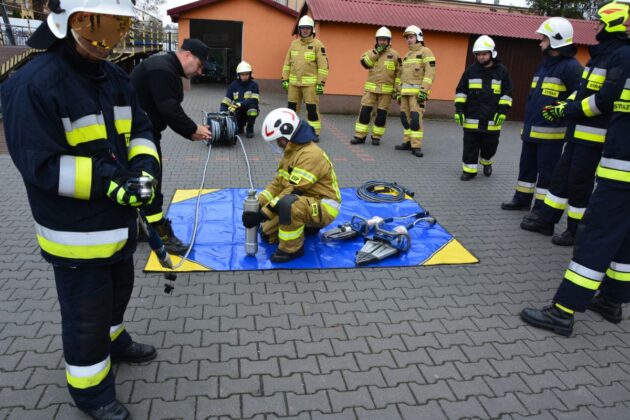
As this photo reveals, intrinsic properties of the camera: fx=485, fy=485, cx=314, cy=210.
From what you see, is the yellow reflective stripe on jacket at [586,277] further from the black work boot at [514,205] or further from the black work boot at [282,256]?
the black work boot at [514,205]

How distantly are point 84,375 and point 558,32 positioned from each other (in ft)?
20.8

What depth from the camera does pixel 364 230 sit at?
18.3ft

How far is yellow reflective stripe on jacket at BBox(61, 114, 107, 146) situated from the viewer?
92.3 inches

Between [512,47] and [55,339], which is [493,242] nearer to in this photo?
[55,339]

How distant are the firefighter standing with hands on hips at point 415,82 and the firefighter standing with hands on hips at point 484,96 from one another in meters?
1.63

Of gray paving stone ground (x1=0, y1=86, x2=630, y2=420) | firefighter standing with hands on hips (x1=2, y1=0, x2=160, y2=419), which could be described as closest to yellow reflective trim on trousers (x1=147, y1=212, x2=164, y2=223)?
gray paving stone ground (x1=0, y1=86, x2=630, y2=420)

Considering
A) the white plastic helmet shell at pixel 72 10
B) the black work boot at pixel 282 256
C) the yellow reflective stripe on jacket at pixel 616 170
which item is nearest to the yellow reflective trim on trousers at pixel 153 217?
the black work boot at pixel 282 256

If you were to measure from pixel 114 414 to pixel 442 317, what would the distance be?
2613mm

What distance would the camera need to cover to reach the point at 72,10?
2201mm

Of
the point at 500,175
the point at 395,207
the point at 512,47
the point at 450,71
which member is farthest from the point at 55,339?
the point at 512,47

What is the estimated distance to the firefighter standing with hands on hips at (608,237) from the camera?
3.66m

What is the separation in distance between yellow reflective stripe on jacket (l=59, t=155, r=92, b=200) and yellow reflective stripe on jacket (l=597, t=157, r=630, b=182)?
142 inches

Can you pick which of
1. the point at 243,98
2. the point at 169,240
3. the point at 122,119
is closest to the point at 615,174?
the point at 122,119

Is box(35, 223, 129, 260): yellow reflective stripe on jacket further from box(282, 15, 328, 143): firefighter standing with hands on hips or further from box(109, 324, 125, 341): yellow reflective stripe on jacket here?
box(282, 15, 328, 143): firefighter standing with hands on hips
